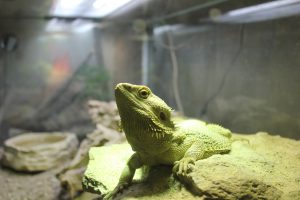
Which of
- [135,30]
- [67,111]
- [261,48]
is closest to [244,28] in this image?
[261,48]

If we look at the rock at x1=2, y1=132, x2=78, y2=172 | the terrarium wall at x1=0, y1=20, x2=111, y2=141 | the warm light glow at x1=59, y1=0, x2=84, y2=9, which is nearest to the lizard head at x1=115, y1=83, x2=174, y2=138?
the rock at x1=2, y1=132, x2=78, y2=172

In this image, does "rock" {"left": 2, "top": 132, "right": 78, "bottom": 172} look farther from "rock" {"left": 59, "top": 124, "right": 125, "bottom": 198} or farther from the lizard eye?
the lizard eye

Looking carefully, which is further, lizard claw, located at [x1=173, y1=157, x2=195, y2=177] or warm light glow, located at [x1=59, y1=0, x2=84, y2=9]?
warm light glow, located at [x1=59, y1=0, x2=84, y2=9]

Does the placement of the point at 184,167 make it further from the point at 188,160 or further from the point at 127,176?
the point at 127,176

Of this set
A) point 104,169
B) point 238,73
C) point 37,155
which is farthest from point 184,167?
point 37,155

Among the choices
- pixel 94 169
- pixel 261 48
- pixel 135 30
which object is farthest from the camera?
pixel 135 30

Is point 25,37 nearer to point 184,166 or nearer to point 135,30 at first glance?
point 135,30
